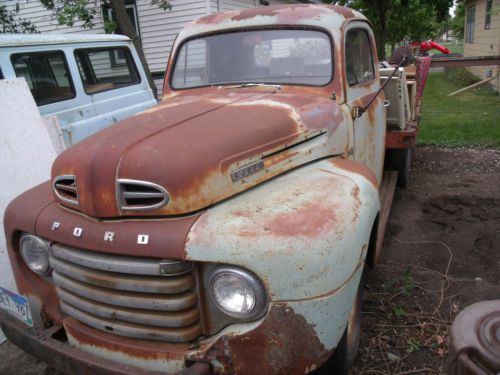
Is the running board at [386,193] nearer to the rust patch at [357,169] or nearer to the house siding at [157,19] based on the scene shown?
the rust patch at [357,169]

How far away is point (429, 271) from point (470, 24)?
18309 millimetres

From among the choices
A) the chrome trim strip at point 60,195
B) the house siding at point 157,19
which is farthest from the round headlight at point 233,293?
the house siding at point 157,19

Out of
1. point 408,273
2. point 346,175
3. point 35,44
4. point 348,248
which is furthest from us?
point 35,44

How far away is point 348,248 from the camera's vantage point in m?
1.89

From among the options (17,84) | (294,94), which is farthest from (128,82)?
(294,94)

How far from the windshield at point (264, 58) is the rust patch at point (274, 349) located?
73.1 inches

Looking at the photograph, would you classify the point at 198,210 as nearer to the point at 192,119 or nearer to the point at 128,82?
the point at 192,119

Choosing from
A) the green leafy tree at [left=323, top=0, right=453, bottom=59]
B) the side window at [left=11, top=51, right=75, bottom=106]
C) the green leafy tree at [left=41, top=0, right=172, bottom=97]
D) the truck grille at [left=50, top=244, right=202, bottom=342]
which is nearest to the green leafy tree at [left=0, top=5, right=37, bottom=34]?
the green leafy tree at [left=41, top=0, right=172, bottom=97]

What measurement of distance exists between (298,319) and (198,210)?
24.6 inches

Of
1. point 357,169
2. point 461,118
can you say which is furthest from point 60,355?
point 461,118

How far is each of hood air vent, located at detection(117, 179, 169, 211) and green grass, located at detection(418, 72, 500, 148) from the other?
21.5 feet

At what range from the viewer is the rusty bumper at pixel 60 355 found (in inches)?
73.1

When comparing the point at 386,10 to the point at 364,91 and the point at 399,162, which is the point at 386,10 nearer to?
the point at 399,162

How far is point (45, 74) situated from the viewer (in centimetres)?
539
